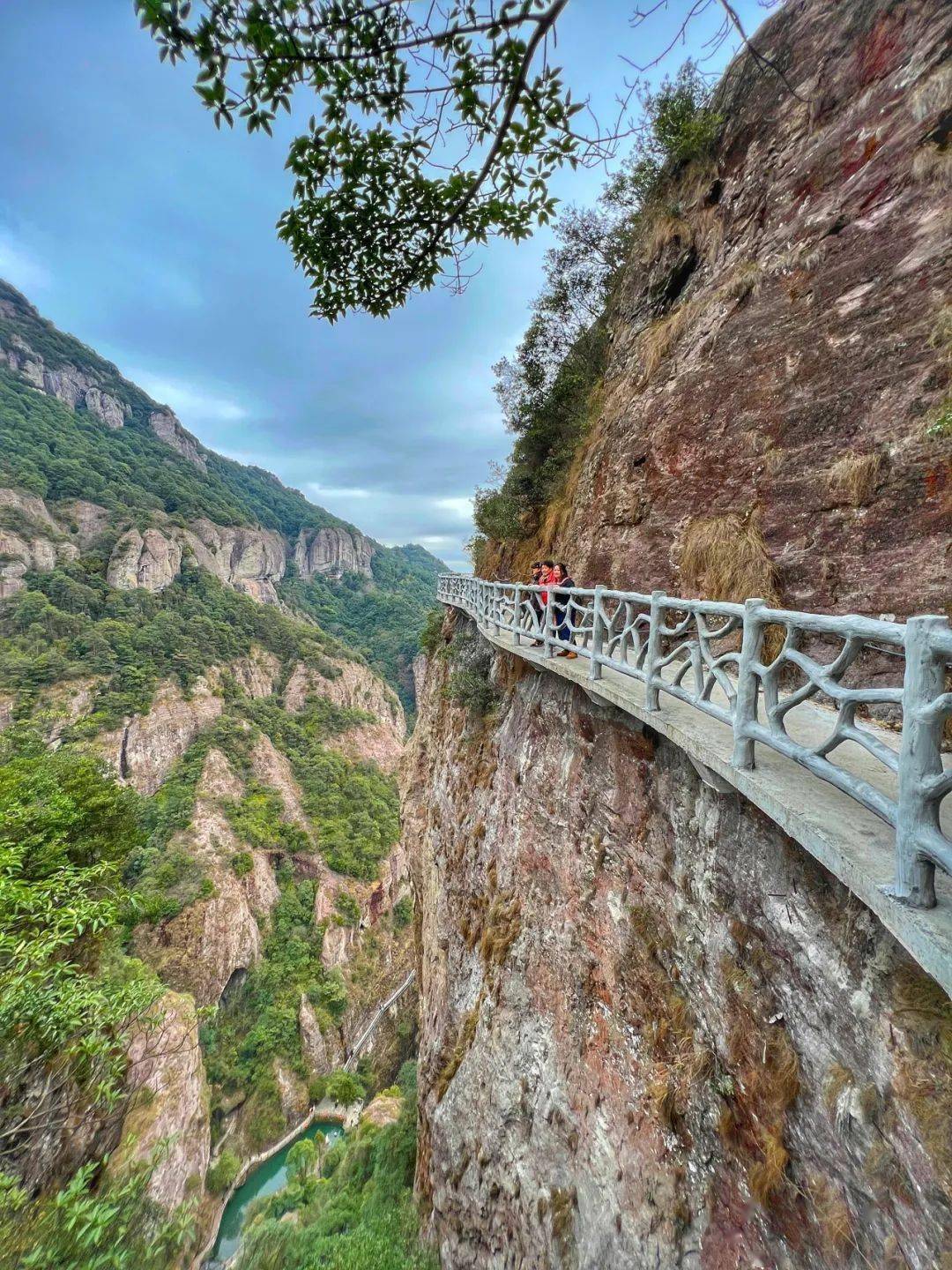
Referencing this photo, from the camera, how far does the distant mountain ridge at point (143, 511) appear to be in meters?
66.1

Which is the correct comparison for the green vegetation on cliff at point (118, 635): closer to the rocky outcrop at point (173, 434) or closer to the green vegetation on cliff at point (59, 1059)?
the green vegetation on cliff at point (59, 1059)

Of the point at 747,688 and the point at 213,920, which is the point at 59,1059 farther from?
the point at 213,920

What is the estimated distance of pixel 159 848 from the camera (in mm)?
37656

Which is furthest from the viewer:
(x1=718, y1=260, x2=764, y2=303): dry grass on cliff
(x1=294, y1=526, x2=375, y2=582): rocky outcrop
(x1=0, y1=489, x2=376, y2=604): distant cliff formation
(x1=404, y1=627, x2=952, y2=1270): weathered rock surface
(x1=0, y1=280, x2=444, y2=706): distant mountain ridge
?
(x1=294, y1=526, x2=375, y2=582): rocky outcrop

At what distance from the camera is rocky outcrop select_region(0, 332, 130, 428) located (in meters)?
99.8

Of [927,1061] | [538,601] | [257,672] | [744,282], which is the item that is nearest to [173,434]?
[257,672]

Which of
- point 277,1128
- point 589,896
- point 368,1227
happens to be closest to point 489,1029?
point 589,896

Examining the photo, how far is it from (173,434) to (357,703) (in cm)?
10521

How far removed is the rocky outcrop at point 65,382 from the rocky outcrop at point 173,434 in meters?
6.49

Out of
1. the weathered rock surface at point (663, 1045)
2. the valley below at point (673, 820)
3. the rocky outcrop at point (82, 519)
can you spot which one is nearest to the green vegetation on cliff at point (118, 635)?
the rocky outcrop at point (82, 519)

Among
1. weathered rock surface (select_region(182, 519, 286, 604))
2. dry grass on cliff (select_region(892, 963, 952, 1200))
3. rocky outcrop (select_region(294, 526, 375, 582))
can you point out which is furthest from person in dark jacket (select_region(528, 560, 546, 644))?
rocky outcrop (select_region(294, 526, 375, 582))

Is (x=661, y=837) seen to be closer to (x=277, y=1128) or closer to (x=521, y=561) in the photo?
(x=521, y=561)

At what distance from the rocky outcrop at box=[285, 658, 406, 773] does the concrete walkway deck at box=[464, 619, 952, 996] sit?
67144mm

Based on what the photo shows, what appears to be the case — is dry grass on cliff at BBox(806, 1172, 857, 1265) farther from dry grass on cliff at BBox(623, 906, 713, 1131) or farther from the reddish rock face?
the reddish rock face
